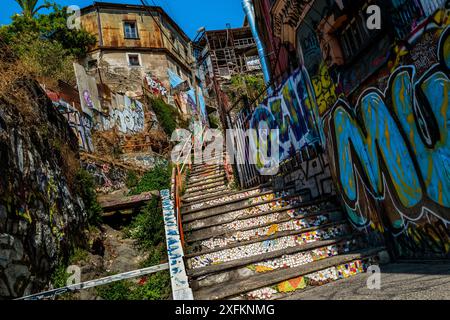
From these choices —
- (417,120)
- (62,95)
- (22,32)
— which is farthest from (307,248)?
(22,32)

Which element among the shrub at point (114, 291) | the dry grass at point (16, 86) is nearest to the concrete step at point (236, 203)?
the shrub at point (114, 291)

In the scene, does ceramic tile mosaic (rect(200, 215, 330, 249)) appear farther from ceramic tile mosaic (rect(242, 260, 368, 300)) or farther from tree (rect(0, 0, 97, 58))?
tree (rect(0, 0, 97, 58))

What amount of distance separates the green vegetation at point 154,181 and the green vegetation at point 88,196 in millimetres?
3424

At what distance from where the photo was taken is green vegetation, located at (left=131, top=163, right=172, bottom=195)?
12.3 metres

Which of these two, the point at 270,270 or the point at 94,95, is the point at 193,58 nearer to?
the point at 94,95

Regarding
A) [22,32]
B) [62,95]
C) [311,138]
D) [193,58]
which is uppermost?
[193,58]

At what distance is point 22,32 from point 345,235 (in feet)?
85.4

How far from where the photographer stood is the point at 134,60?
89.6 feet

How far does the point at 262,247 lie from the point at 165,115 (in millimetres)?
19766

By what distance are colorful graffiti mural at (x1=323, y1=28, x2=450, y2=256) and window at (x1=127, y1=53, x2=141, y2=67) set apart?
959 inches

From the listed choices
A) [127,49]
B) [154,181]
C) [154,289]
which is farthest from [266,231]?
[127,49]

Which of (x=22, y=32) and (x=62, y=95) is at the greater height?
(x=22, y=32)

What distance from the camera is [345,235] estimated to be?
17.9 ft

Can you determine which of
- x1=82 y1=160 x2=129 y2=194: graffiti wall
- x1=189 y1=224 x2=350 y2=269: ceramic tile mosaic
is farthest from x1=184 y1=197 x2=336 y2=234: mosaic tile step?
x1=82 y1=160 x2=129 y2=194: graffiti wall
